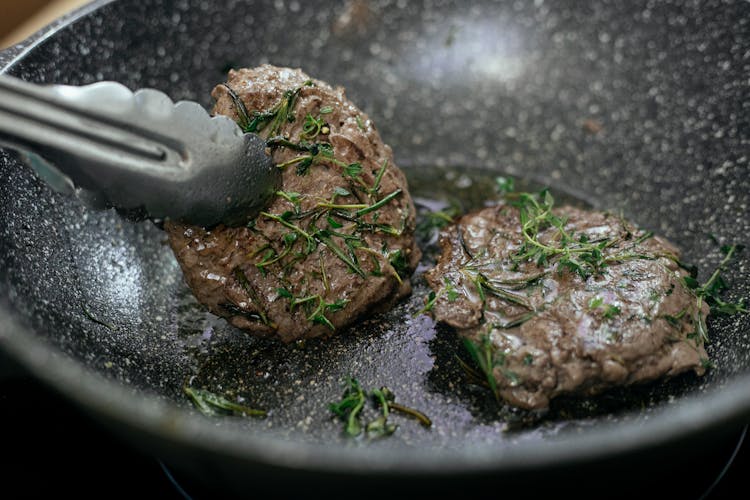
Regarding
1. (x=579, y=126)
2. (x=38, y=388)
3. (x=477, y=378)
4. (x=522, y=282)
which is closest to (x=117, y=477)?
(x=38, y=388)

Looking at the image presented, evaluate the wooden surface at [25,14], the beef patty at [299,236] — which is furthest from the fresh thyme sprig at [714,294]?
the wooden surface at [25,14]

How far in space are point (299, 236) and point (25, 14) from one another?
215cm

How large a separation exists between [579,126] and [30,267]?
1.90 metres

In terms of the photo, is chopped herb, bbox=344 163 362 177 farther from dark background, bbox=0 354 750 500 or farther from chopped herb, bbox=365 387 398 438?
dark background, bbox=0 354 750 500

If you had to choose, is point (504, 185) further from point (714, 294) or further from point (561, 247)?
point (714, 294)

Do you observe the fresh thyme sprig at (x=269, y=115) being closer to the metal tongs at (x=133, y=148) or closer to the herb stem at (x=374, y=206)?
the metal tongs at (x=133, y=148)

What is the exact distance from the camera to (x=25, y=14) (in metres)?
3.18

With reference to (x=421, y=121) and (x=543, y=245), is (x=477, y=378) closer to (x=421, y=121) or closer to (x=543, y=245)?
(x=543, y=245)

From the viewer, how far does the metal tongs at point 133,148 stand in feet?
4.75

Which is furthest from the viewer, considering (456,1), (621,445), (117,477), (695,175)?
(456,1)

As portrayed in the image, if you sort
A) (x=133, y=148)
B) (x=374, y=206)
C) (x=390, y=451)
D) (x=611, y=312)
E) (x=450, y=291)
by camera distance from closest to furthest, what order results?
(x=390, y=451) → (x=133, y=148) → (x=611, y=312) → (x=450, y=291) → (x=374, y=206)

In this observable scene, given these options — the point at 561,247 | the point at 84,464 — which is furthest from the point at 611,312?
the point at 84,464

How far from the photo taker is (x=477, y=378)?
5.96ft

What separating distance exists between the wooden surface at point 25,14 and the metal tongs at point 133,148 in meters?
1.68
